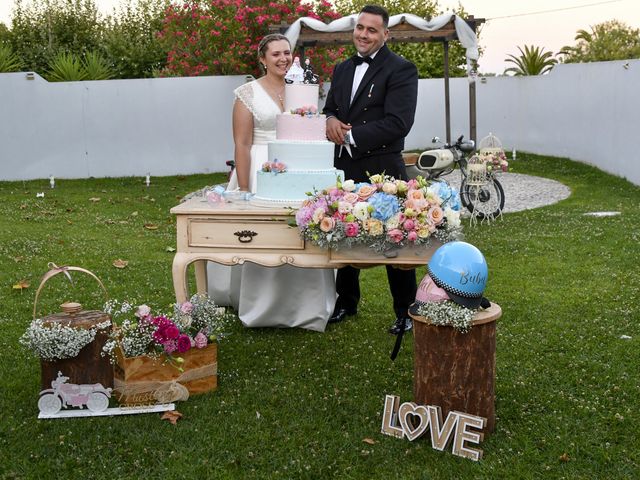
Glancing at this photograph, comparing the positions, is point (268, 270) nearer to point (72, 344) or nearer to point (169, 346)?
point (169, 346)

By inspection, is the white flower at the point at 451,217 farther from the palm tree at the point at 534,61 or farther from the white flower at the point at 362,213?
the palm tree at the point at 534,61

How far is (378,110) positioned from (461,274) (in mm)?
2062

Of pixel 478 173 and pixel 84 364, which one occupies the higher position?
pixel 478 173

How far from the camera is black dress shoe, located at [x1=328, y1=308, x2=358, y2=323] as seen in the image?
6.32 m

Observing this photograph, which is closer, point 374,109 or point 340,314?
point 374,109

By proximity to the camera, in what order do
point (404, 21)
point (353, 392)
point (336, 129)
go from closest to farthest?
point (353, 392) → point (336, 129) → point (404, 21)

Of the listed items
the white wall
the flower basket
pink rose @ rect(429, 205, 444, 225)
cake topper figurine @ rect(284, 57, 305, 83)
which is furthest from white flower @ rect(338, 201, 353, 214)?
the white wall

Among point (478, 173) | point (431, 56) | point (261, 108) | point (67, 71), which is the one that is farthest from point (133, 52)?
point (261, 108)

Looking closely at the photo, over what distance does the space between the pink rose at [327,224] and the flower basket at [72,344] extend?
52.0 inches

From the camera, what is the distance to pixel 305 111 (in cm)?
524

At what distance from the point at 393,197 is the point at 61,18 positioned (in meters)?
24.6

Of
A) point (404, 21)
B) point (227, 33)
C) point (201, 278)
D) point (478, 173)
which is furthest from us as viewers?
point (227, 33)

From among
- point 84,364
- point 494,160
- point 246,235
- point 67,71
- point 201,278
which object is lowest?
point 84,364

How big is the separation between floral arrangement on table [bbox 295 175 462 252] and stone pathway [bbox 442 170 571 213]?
823 centimetres
